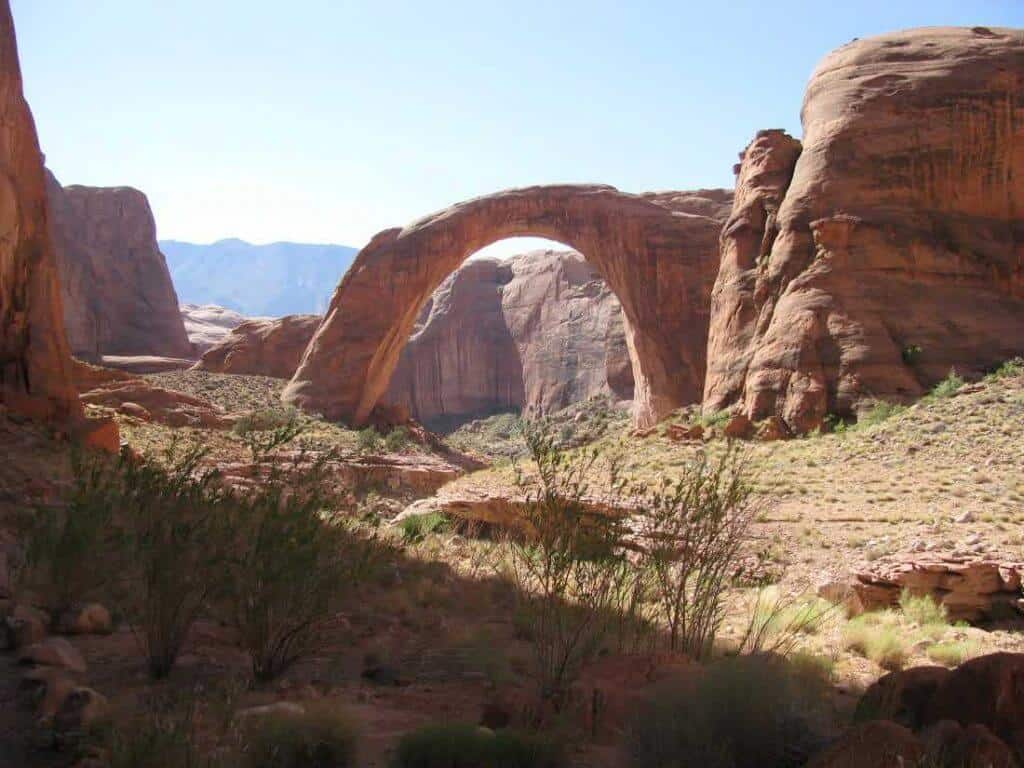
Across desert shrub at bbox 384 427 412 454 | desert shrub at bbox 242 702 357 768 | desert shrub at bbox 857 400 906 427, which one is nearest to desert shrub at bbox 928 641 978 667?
desert shrub at bbox 242 702 357 768

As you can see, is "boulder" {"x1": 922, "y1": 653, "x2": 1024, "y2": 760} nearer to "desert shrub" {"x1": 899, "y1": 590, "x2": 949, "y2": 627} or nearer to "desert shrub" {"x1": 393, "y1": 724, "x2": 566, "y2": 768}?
"desert shrub" {"x1": 393, "y1": 724, "x2": 566, "y2": 768}

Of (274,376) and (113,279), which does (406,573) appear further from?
(113,279)

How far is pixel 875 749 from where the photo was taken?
3.35 m

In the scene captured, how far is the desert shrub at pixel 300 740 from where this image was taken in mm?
3875

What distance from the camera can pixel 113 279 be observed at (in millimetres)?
46000

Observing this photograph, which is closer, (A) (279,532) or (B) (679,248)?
(A) (279,532)

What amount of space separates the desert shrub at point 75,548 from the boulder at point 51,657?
3.44ft

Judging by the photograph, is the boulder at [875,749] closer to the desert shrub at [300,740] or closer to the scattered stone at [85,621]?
the desert shrub at [300,740]

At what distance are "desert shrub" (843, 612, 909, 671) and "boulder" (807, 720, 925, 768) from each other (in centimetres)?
350

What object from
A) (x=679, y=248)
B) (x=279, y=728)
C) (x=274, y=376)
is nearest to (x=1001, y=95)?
(x=679, y=248)

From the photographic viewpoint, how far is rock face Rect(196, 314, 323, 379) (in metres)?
36.0

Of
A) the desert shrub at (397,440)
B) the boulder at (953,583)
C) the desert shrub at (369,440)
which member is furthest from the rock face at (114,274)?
the boulder at (953,583)

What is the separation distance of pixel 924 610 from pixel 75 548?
6.74 metres

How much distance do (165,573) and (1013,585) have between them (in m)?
7.05
